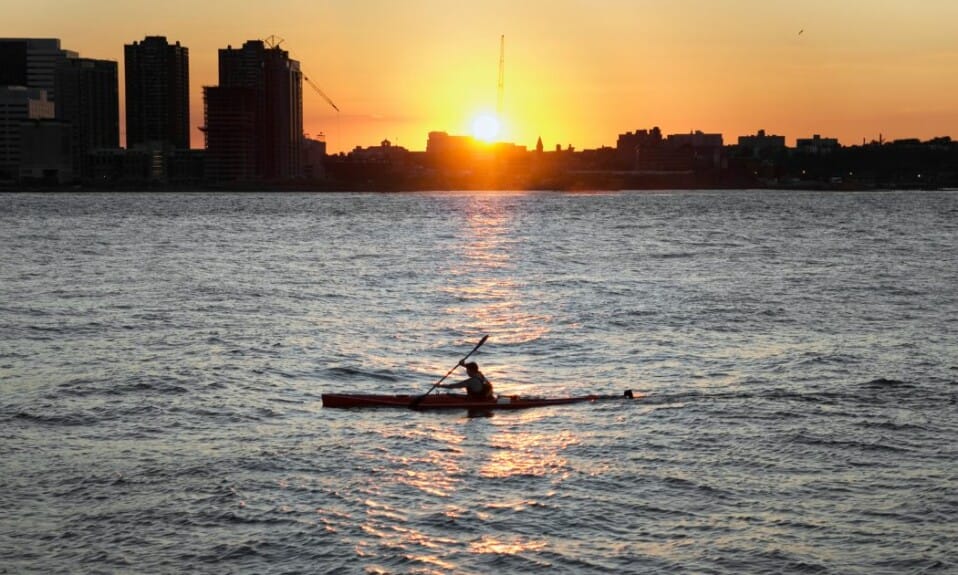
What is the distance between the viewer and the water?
22516mm

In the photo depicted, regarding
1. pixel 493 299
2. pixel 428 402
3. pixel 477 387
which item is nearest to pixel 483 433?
pixel 477 387

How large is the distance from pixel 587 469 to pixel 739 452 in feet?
13.4

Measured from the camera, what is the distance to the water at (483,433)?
22516mm

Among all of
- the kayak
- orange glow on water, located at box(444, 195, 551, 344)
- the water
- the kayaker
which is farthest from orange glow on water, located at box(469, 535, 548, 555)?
orange glow on water, located at box(444, 195, 551, 344)

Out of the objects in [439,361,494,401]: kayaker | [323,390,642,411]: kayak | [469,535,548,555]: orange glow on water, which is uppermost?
[439,361,494,401]: kayaker

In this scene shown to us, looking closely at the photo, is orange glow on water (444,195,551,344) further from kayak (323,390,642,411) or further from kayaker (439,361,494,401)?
kayaker (439,361,494,401)

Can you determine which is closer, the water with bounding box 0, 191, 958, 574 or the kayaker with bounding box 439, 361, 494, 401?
the water with bounding box 0, 191, 958, 574

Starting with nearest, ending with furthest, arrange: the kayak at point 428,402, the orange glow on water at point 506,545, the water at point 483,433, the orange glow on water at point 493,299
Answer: the orange glow on water at point 506,545
the water at point 483,433
the kayak at point 428,402
the orange glow on water at point 493,299

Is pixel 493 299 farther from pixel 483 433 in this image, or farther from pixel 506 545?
pixel 506 545

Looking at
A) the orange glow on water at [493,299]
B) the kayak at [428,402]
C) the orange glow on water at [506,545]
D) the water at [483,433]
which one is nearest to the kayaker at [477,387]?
the kayak at [428,402]

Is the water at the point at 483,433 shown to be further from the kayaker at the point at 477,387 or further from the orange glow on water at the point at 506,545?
the kayaker at the point at 477,387

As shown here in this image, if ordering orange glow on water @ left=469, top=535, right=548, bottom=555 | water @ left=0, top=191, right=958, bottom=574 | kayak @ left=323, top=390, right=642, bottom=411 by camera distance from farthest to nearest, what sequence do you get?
kayak @ left=323, top=390, right=642, bottom=411
water @ left=0, top=191, right=958, bottom=574
orange glow on water @ left=469, top=535, right=548, bottom=555

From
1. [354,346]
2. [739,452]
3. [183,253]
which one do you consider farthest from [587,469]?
[183,253]

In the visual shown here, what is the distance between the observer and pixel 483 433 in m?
31.2
